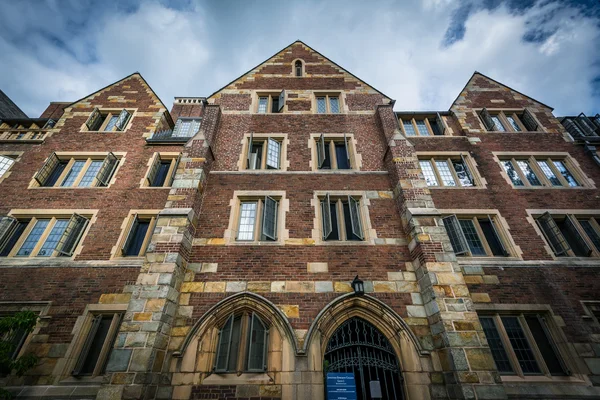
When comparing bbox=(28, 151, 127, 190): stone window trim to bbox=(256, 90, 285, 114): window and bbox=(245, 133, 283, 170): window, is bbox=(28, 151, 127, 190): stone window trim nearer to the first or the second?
bbox=(245, 133, 283, 170): window

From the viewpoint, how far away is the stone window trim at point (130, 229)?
876cm

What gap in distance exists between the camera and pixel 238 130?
36.1ft

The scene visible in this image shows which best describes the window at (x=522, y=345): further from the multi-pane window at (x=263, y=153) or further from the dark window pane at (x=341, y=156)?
the multi-pane window at (x=263, y=153)

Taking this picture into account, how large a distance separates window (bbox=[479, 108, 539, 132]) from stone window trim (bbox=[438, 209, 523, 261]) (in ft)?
17.2

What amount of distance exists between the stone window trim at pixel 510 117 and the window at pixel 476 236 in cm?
544

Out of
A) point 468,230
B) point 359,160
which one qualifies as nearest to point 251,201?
point 359,160

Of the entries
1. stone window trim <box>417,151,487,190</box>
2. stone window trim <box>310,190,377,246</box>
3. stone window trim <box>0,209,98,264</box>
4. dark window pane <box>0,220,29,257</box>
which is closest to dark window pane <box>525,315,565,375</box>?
stone window trim <box>417,151,487,190</box>

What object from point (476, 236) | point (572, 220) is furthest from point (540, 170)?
point (476, 236)

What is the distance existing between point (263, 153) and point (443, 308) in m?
8.03

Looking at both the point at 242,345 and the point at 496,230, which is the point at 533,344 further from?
the point at 242,345

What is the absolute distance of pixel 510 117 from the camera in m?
13.3

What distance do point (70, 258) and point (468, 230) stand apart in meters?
14.5

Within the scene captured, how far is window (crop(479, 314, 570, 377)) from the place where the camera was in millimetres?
7100

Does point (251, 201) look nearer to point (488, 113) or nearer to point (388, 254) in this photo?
point (388, 254)
